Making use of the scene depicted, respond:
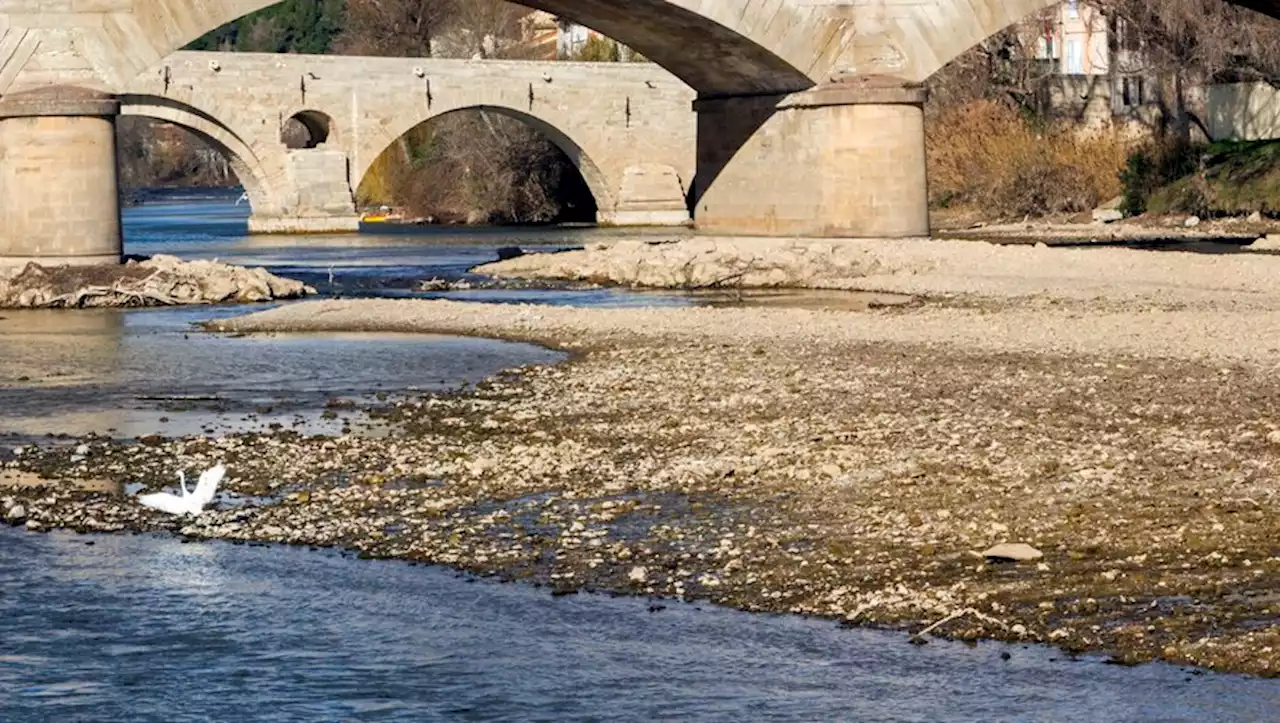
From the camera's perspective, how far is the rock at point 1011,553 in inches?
348

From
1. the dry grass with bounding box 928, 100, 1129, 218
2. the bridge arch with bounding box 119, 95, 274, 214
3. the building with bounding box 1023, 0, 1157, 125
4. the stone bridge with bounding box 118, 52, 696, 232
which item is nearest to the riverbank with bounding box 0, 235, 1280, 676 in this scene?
the dry grass with bounding box 928, 100, 1129, 218

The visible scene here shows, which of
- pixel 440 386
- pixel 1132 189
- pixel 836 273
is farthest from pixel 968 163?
→ pixel 440 386

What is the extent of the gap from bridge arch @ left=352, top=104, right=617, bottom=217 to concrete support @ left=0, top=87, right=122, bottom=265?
2815 centimetres

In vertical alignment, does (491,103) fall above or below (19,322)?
above

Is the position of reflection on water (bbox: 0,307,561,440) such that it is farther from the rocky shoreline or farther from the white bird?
the white bird

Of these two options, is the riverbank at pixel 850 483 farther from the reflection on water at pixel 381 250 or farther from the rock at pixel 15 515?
the reflection on water at pixel 381 250

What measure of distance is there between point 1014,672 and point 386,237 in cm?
4135

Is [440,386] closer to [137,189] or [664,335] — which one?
[664,335]

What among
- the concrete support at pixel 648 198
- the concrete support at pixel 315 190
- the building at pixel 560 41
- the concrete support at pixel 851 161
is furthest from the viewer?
the building at pixel 560 41

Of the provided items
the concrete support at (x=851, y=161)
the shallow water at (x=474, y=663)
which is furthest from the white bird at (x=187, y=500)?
the concrete support at (x=851, y=161)

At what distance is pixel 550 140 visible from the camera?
58188mm

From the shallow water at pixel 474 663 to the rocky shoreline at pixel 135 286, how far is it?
16.6 metres

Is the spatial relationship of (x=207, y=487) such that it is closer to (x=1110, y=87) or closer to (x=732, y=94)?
(x=732, y=94)

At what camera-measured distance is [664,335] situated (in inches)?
766
